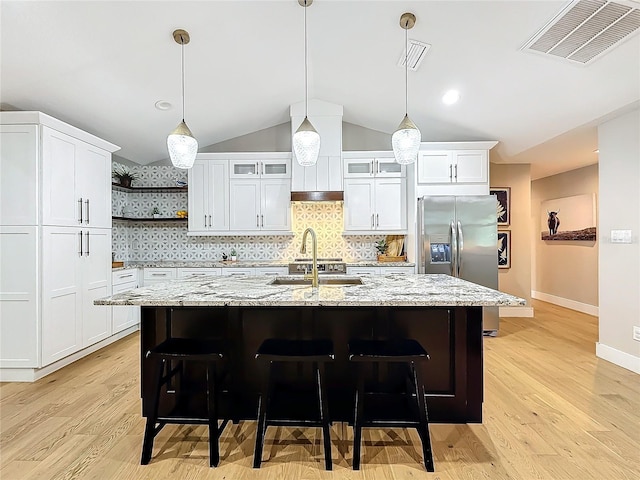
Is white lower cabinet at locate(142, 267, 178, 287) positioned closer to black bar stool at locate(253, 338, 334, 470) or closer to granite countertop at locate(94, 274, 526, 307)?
granite countertop at locate(94, 274, 526, 307)

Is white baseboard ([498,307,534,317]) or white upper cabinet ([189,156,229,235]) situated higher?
white upper cabinet ([189,156,229,235])

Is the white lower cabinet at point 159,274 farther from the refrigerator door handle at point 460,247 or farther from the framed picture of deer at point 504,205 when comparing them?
the framed picture of deer at point 504,205

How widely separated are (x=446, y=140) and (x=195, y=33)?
3.29m

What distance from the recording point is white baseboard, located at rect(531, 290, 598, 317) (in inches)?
223

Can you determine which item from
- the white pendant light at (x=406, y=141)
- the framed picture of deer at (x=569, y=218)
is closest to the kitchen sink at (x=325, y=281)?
the white pendant light at (x=406, y=141)

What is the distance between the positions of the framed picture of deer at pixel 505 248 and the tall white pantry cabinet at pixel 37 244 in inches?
218

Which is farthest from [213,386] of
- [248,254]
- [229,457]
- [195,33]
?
[248,254]

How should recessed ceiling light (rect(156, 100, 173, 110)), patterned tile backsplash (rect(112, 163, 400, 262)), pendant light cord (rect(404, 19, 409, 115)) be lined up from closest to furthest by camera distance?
pendant light cord (rect(404, 19, 409, 115))
recessed ceiling light (rect(156, 100, 173, 110))
patterned tile backsplash (rect(112, 163, 400, 262))

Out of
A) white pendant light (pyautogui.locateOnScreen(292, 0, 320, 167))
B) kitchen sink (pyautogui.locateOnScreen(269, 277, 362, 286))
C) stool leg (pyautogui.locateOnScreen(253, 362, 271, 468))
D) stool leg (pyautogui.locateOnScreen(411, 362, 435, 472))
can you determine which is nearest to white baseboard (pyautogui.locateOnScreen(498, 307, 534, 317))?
kitchen sink (pyautogui.locateOnScreen(269, 277, 362, 286))

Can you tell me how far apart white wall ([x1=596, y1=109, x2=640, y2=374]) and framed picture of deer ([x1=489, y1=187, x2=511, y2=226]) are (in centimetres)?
189

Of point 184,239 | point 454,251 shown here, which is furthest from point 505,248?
point 184,239

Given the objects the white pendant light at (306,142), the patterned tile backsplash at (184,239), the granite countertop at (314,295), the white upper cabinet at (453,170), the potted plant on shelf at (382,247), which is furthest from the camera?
the patterned tile backsplash at (184,239)

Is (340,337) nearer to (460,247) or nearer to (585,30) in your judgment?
(460,247)

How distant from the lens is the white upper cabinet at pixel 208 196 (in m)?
5.01
